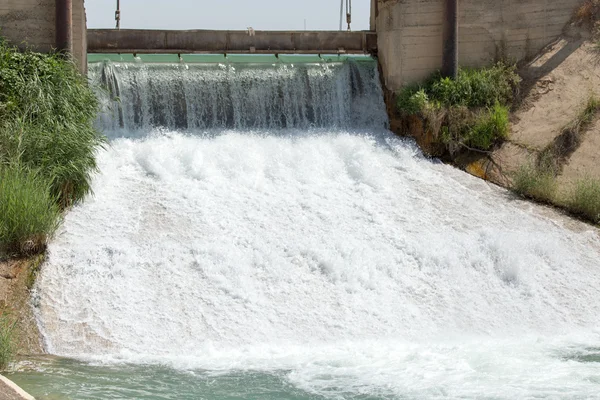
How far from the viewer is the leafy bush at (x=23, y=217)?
10.8m

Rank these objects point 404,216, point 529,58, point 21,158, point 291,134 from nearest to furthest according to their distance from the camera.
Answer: point 21,158 < point 404,216 < point 291,134 < point 529,58

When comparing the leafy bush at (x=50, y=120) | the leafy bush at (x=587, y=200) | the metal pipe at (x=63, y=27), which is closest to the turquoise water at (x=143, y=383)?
the leafy bush at (x=50, y=120)

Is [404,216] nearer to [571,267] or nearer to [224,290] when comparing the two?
[571,267]

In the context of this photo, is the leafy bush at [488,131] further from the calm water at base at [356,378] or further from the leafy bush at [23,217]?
the leafy bush at [23,217]

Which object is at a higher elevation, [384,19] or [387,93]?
[384,19]

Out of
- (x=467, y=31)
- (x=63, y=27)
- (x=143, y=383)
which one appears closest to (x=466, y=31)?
(x=467, y=31)

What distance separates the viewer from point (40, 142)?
12.3m

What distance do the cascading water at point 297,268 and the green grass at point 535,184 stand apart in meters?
0.32

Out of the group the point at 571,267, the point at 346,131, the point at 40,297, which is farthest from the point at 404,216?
the point at 40,297

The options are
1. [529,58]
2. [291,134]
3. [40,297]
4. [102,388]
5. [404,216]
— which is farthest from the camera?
[529,58]

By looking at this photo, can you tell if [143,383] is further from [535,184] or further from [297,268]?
[535,184]

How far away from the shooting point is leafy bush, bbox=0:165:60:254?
10.8m

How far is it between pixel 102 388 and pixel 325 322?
9.60ft

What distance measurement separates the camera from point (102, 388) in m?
8.44
